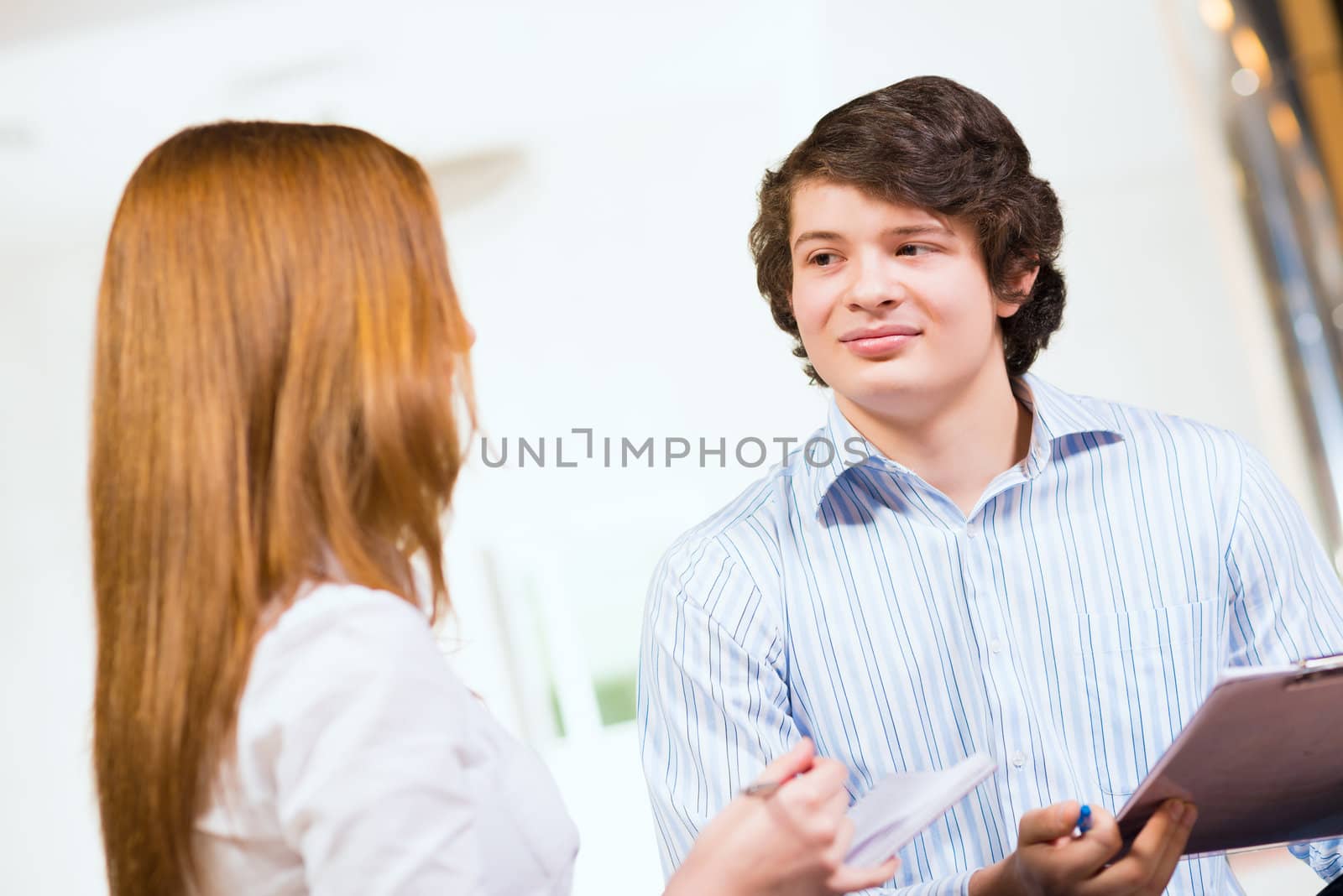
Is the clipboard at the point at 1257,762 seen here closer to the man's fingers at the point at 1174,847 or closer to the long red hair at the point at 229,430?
Result: the man's fingers at the point at 1174,847

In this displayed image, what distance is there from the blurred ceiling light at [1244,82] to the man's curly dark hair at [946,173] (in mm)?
1391

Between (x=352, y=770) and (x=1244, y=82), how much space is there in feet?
8.99

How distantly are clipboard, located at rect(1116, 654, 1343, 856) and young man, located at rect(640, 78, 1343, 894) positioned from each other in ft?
0.74

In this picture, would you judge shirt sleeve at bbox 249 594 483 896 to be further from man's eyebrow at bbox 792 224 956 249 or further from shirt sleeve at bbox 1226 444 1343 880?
shirt sleeve at bbox 1226 444 1343 880

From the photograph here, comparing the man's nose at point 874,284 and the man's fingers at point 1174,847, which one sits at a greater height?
the man's nose at point 874,284

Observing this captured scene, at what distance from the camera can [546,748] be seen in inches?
103

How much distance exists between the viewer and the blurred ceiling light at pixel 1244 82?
8.93 feet

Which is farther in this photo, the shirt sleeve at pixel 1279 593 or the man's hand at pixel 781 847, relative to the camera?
the shirt sleeve at pixel 1279 593

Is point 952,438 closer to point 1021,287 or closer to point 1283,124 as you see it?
point 1021,287

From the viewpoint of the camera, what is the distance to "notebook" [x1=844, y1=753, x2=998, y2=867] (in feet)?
2.90

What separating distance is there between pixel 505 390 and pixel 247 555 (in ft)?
6.54

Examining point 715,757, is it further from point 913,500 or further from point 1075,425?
point 1075,425

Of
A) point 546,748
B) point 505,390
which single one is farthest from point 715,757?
point 505,390

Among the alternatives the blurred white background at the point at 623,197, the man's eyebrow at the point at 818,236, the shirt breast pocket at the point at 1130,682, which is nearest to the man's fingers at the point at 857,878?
the shirt breast pocket at the point at 1130,682
